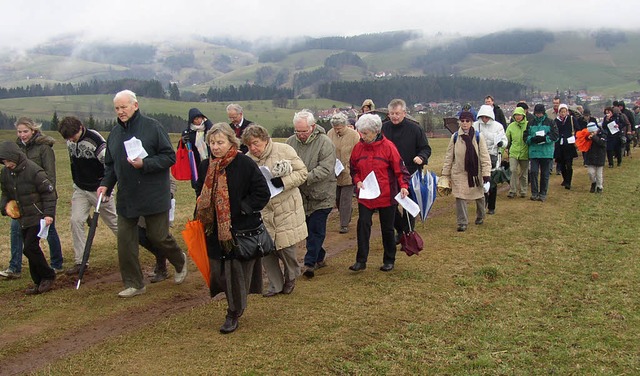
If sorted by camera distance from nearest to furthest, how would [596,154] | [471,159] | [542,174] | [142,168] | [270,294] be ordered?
[142,168]
[270,294]
[471,159]
[542,174]
[596,154]

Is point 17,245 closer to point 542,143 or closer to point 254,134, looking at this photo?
point 254,134

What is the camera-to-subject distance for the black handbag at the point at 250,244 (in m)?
5.68

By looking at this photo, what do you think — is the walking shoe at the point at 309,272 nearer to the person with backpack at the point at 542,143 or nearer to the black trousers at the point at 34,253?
the black trousers at the point at 34,253

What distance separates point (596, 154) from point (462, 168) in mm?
5873

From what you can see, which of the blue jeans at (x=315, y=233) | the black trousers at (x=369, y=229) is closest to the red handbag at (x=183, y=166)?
the blue jeans at (x=315, y=233)

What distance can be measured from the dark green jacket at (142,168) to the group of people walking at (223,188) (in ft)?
0.04

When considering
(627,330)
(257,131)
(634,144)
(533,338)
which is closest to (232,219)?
(257,131)

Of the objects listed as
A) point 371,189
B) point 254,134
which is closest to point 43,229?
point 254,134

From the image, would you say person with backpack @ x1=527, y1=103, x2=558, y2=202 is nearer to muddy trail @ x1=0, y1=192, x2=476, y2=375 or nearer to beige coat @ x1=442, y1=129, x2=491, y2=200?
beige coat @ x1=442, y1=129, x2=491, y2=200

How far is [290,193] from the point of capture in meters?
6.95

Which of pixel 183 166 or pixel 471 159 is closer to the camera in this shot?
pixel 183 166

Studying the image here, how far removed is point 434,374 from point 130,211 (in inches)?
157

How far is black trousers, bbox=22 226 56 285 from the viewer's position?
7.55 m

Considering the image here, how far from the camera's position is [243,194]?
5715 millimetres
